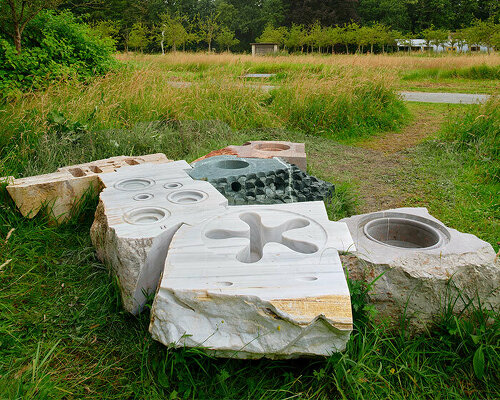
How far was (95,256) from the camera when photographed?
2836 mm

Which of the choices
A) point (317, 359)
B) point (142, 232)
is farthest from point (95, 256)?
point (317, 359)

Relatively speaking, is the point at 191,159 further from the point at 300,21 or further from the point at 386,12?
the point at 386,12

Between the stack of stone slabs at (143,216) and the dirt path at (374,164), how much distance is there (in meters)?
1.78

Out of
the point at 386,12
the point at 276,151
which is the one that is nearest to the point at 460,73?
the point at 276,151

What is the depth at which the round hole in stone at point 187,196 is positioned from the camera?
2746mm

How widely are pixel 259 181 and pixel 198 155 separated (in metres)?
1.72

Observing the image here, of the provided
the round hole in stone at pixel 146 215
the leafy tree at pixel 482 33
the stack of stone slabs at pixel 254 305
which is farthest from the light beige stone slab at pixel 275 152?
the leafy tree at pixel 482 33

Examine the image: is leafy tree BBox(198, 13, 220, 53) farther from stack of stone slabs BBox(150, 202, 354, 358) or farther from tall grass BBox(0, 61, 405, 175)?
stack of stone slabs BBox(150, 202, 354, 358)

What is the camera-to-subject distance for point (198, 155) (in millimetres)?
4977

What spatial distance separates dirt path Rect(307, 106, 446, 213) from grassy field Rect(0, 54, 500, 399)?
0.09 ft

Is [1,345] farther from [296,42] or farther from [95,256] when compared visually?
[296,42]

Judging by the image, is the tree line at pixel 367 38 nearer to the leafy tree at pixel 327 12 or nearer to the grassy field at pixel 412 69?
the leafy tree at pixel 327 12

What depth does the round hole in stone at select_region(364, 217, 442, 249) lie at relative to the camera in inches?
105

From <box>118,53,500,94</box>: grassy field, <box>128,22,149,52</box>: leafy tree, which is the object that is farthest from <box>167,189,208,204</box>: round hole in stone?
<box>128,22,149,52</box>: leafy tree
